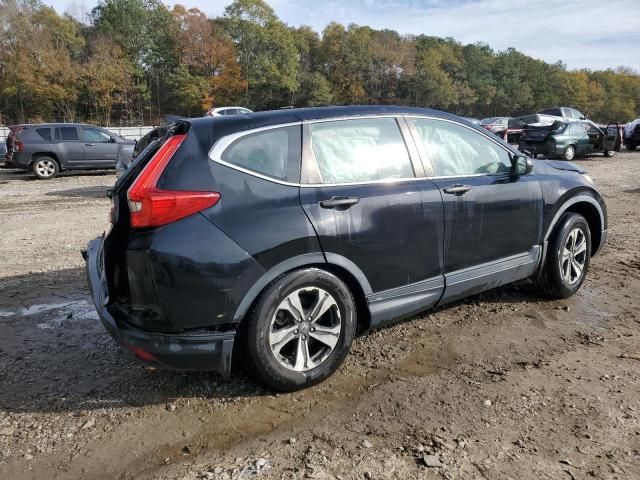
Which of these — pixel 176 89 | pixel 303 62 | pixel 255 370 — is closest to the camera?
pixel 255 370

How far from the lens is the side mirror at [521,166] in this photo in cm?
406

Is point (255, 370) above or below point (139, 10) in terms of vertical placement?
below

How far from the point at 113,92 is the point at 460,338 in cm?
5574

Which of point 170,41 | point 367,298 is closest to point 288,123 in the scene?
point 367,298

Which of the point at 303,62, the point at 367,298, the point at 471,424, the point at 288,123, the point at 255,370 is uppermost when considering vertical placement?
the point at 303,62

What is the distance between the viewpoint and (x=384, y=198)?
335 centimetres

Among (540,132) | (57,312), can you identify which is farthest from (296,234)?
(540,132)

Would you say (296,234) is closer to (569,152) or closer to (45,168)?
(45,168)

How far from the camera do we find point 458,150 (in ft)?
12.9

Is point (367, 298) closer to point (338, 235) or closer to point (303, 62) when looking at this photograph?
point (338, 235)

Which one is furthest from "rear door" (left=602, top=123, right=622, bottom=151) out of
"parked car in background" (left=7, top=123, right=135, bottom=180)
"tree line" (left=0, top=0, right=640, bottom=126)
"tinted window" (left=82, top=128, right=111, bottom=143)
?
"tree line" (left=0, top=0, right=640, bottom=126)

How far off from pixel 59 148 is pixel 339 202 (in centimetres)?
1450

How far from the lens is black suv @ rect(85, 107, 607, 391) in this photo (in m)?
2.78

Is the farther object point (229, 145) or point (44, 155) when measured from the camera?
point (44, 155)
